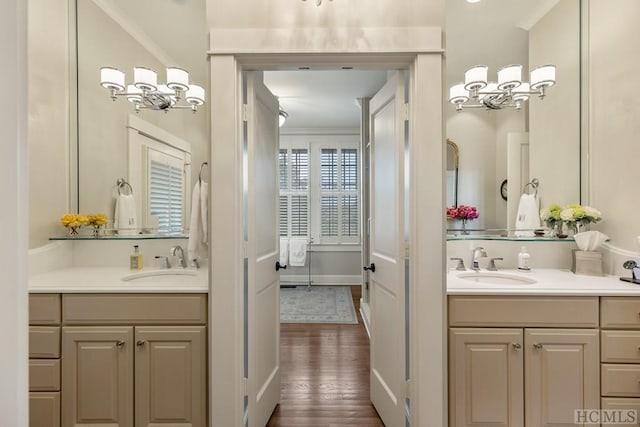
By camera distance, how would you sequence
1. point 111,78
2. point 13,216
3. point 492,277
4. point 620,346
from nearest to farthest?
point 13,216 < point 620,346 < point 492,277 < point 111,78

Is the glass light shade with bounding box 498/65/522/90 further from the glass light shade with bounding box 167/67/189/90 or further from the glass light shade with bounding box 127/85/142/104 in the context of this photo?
the glass light shade with bounding box 127/85/142/104

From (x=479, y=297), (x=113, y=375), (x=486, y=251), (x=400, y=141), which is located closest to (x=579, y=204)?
(x=486, y=251)

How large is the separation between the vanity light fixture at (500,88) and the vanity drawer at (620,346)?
1500mm

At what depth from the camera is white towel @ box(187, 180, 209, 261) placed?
6.39 ft

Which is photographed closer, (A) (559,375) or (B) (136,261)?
(A) (559,375)

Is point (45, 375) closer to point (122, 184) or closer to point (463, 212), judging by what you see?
point (122, 184)

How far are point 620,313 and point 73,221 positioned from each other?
327 cm

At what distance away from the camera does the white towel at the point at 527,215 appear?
2234 millimetres

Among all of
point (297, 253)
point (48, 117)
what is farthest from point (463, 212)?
point (297, 253)

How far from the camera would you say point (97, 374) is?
1.65m

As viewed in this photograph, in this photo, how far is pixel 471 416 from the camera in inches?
63.9

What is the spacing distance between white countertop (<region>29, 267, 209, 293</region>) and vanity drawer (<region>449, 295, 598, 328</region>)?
4.43ft

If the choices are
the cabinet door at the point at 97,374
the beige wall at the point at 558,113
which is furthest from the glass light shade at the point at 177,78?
the beige wall at the point at 558,113

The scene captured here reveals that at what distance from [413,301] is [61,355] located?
73.1 inches
